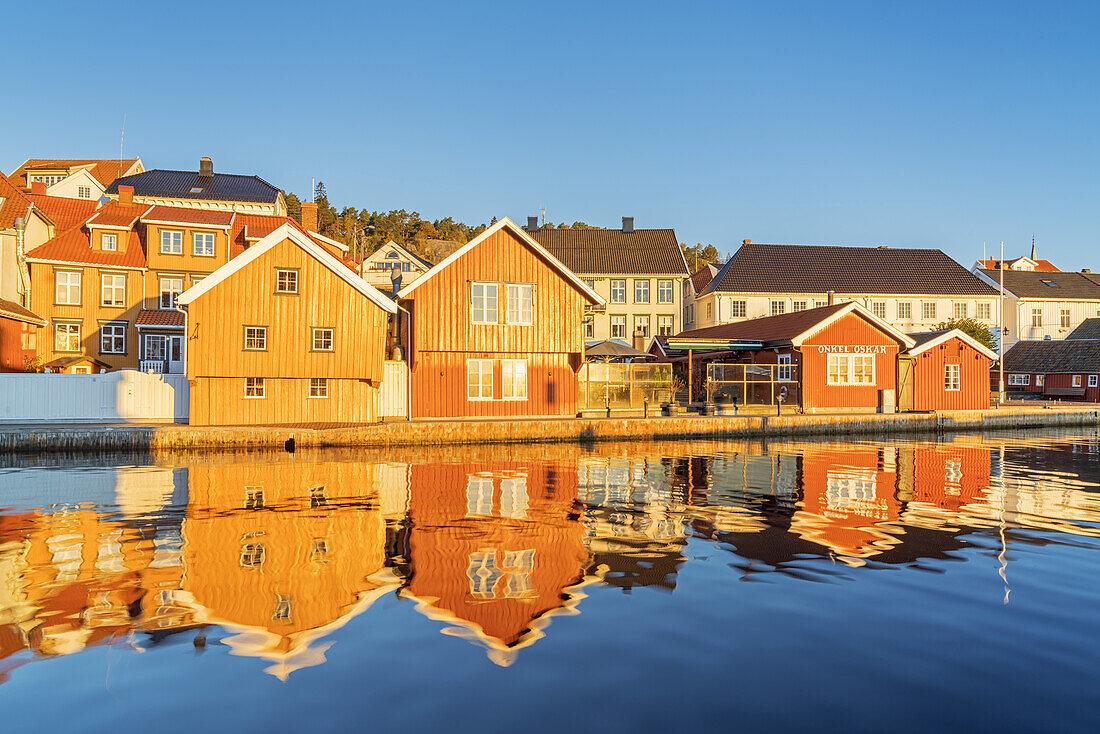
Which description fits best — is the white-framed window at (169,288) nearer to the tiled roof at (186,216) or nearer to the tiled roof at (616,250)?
the tiled roof at (186,216)

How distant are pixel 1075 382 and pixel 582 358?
139 feet

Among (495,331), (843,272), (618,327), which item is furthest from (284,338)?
(843,272)

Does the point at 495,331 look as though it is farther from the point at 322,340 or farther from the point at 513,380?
the point at 322,340

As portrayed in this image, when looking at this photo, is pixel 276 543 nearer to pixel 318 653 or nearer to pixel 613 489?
pixel 318 653

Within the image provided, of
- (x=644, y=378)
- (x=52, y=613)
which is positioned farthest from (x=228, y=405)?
(x=52, y=613)

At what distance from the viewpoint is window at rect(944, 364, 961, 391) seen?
39.7 m

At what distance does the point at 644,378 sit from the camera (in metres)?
34.6

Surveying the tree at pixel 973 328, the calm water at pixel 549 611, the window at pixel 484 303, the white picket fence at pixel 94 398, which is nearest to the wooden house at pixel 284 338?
the white picket fence at pixel 94 398

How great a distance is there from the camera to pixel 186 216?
43.9 meters

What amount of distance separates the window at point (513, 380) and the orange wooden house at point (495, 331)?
5 cm

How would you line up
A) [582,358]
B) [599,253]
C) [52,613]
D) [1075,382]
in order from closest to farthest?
[52,613], [582,358], [1075,382], [599,253]

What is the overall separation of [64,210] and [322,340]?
3414 cm

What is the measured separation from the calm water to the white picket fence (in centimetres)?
1558

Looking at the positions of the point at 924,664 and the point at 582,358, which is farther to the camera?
the point at 582,358
